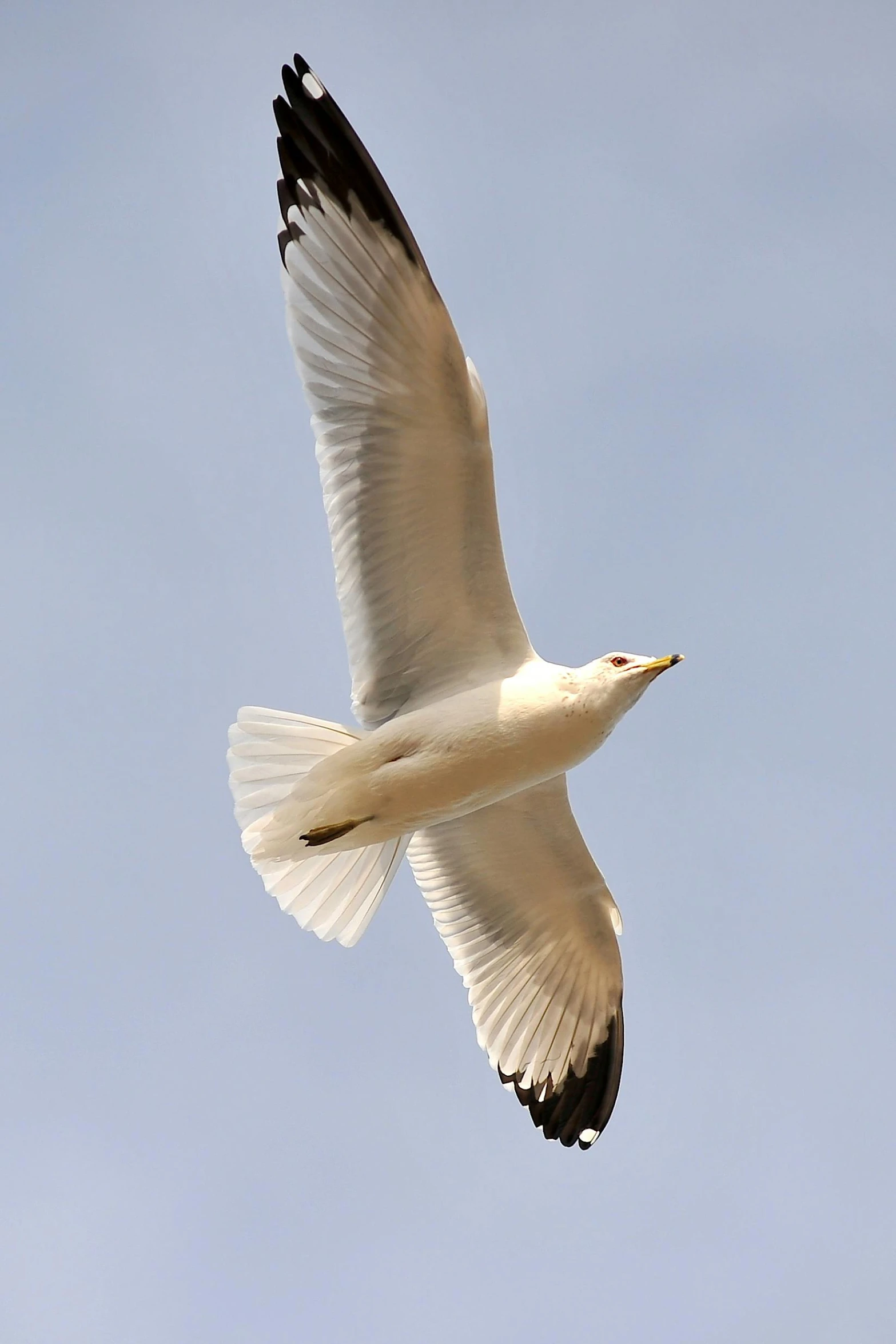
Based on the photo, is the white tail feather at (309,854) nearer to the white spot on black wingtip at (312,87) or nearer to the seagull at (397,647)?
the seagull at (397,647)

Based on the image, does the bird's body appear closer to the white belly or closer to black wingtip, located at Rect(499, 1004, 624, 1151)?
the white belly

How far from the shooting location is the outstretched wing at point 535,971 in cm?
933

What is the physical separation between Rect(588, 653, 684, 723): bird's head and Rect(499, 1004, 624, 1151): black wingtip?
96.5 inches

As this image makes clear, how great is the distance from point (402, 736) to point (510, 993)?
2242mm

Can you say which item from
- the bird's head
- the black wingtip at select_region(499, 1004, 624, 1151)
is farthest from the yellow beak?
the black wingtip at select_region(499, 1004, 624, 1151)

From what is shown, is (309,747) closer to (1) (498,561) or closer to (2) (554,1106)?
(1) (498,561)

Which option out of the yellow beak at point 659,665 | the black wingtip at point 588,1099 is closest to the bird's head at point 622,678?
the yellow beak at point 659,665

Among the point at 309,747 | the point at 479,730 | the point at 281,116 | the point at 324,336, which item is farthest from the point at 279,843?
the point at 281,116

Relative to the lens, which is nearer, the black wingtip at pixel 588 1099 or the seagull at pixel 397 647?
the seagull at pixel 397 647

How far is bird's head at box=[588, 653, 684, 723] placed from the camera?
7828 mm

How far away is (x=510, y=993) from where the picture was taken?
31.2ft

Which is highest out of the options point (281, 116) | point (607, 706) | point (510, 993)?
point (281, 116)

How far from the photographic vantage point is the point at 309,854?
8.23m

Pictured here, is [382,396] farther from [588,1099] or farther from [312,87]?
[588,1099]
